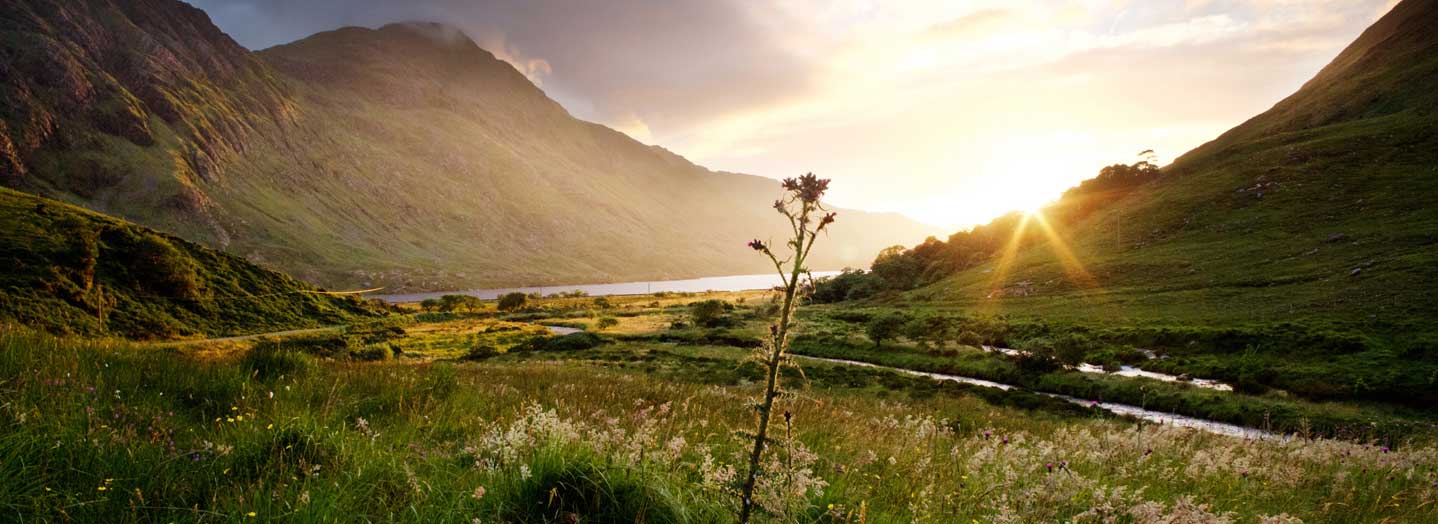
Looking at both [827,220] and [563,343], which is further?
[563,343]

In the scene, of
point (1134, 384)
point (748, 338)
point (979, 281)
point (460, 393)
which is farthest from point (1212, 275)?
point (460, 393)

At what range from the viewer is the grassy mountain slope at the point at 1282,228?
5041 cm

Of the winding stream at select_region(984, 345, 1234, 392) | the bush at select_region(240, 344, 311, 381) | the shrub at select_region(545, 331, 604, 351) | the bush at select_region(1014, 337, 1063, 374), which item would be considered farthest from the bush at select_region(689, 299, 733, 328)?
the bush at select_region(240, 344, 311, 381)

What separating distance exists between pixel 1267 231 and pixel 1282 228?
5.09ft

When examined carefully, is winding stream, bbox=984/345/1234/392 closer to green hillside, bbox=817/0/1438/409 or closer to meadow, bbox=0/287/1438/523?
green hillside, bbox=817/0/1438/409

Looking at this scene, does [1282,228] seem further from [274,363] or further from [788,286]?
[274,363]

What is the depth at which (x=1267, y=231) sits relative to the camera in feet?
251

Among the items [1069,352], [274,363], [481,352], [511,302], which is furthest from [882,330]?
[511,302]

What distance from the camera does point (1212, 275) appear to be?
66.4 metres

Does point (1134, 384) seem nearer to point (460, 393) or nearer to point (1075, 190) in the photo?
point (460, 393)

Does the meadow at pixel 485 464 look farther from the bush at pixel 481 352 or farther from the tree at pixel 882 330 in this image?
the bush at pixel 481 352

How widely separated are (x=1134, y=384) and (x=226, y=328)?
149ft

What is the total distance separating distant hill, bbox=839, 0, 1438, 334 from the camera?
168 feet

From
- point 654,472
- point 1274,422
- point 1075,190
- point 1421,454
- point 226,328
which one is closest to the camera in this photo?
point 654,472
